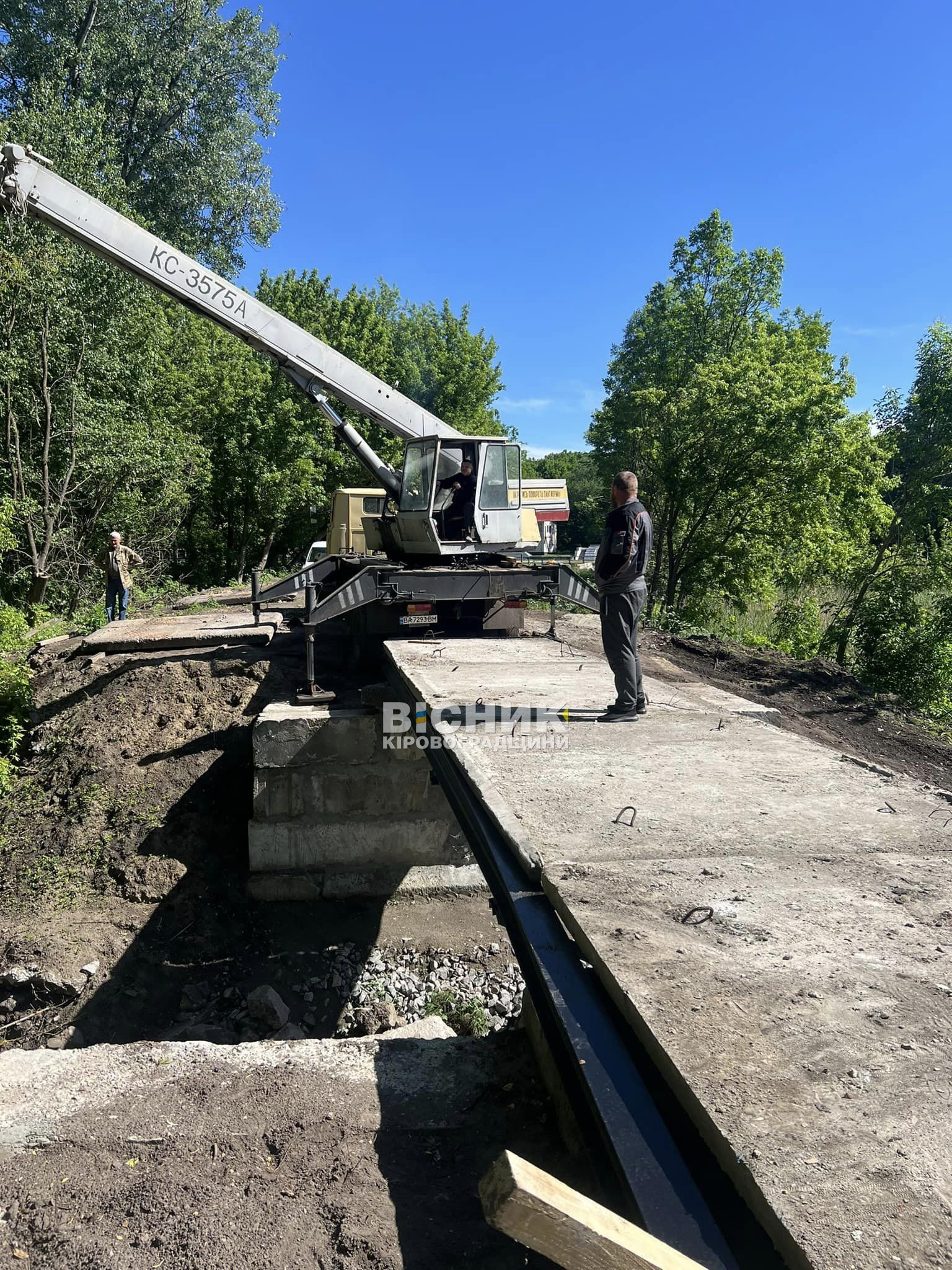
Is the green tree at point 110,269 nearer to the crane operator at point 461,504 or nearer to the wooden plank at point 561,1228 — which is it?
the crane operator at point 461,504

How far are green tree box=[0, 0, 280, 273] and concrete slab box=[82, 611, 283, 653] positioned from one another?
15.0 meters

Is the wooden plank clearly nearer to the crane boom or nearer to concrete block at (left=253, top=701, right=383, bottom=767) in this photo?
concrete block at (left=253, top=701, right=383, bottom=767)

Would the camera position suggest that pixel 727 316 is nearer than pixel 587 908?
No

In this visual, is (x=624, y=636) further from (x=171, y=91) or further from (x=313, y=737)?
(x=171, y=91)

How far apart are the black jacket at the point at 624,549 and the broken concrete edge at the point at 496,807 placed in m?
1.52

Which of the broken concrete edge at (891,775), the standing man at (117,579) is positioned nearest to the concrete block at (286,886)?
the broken concrete edge at (891,775)

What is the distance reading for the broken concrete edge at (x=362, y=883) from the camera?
786 cm

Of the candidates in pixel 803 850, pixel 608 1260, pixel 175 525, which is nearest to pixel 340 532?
pixel 175 525

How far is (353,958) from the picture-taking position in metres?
7.30

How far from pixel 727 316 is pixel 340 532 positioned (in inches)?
718

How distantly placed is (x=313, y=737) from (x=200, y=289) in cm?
617

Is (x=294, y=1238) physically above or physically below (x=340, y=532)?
below

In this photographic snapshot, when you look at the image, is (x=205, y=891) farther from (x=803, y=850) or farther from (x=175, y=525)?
(x=175, y=525)

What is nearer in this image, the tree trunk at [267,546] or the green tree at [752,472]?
the green tree at [752,472]
